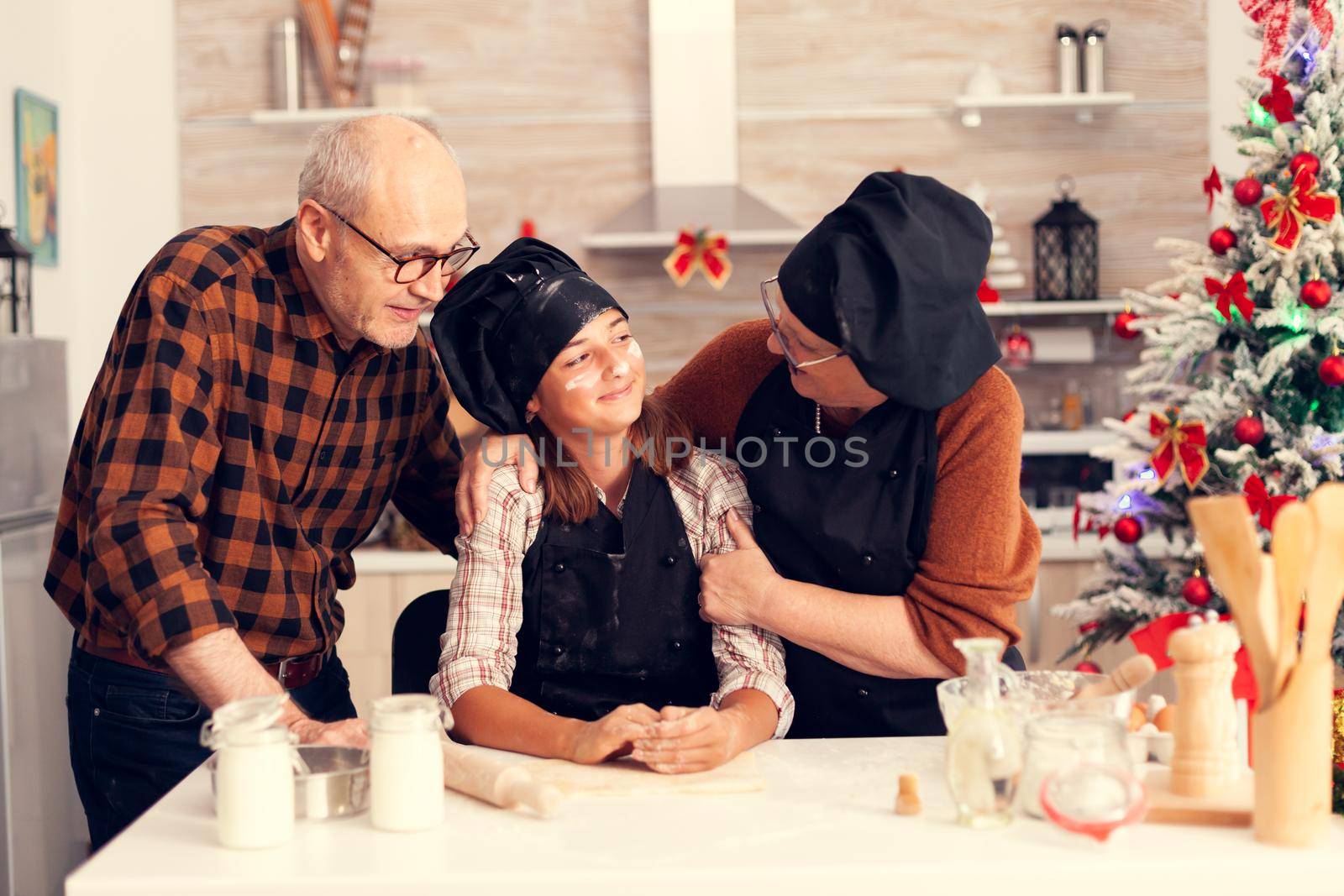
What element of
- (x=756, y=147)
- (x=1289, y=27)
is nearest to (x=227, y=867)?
(x=1289, y=27)

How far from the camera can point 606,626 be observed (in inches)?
69.7

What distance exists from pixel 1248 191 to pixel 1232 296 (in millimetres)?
255

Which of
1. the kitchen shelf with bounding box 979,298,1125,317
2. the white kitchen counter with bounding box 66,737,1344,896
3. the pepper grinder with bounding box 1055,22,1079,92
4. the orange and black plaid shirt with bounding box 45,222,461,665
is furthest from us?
the pepper grinder with bounding box 1055,22,1079,92

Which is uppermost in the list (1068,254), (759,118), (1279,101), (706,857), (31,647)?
(759,118)

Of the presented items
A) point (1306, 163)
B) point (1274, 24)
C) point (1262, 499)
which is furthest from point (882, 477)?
point (1274, 24)

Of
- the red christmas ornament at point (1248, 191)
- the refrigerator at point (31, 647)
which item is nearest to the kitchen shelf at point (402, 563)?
the refrigerator at point (31, 647)

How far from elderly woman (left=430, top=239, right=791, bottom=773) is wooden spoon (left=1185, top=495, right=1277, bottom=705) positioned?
25.9 inches

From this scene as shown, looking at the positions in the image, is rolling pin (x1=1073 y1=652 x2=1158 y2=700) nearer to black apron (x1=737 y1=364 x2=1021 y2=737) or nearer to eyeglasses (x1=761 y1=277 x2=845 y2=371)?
black apron (x1=737 y1=364 x2=1021 y2=737)

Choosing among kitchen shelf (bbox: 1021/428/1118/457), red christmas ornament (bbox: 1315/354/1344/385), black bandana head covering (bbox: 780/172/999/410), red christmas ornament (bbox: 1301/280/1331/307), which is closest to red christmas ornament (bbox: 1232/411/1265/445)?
red christmas ornament (bbox: 1315/354/1344/385)

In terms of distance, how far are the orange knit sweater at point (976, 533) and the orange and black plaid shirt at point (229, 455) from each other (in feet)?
2.77

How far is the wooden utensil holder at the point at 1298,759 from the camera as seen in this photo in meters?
1.16

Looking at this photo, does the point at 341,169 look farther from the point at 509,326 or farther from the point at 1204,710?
the point at 1204,710

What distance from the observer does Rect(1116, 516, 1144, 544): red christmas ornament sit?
314 cm

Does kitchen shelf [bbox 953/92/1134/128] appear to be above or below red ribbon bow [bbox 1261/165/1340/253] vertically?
above
